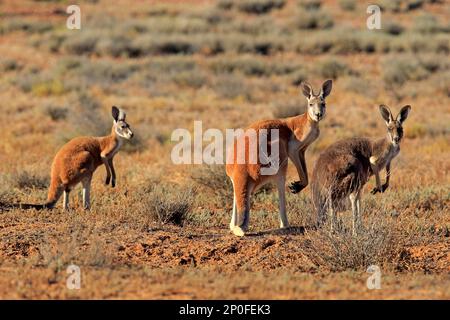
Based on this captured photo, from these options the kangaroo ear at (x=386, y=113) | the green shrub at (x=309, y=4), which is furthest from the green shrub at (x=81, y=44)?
the kangaroo ear at (x=386, y=113)

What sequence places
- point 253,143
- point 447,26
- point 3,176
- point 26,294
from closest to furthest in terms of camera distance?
point 26,294 → point 253,143 → point 3,176 → point 447,26

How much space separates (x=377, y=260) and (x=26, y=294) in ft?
10.9

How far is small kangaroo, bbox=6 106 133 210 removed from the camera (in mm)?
9469

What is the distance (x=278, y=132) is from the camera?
834 centimetres

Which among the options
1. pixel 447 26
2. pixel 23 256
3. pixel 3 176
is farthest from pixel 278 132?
pixel 447 26

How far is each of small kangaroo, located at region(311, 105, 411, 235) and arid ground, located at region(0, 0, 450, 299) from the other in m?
0.24

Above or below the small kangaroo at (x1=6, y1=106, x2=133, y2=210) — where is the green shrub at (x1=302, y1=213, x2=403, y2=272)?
below

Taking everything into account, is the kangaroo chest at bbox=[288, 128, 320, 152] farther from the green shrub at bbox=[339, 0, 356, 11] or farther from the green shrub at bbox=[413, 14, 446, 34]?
the green shrub at bbox=[339, 0, 356, 11]

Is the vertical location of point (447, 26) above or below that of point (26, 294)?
above

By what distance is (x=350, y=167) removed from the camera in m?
8.47

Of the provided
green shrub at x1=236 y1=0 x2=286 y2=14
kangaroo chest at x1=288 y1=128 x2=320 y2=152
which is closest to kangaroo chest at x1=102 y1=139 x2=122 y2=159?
kangaroo chest at x1=288 y1=128 x2=320 y2=152

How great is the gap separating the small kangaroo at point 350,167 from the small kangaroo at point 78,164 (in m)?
2.67

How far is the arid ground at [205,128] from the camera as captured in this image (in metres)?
6.80

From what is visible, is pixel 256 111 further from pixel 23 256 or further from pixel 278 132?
pixel 23 256
